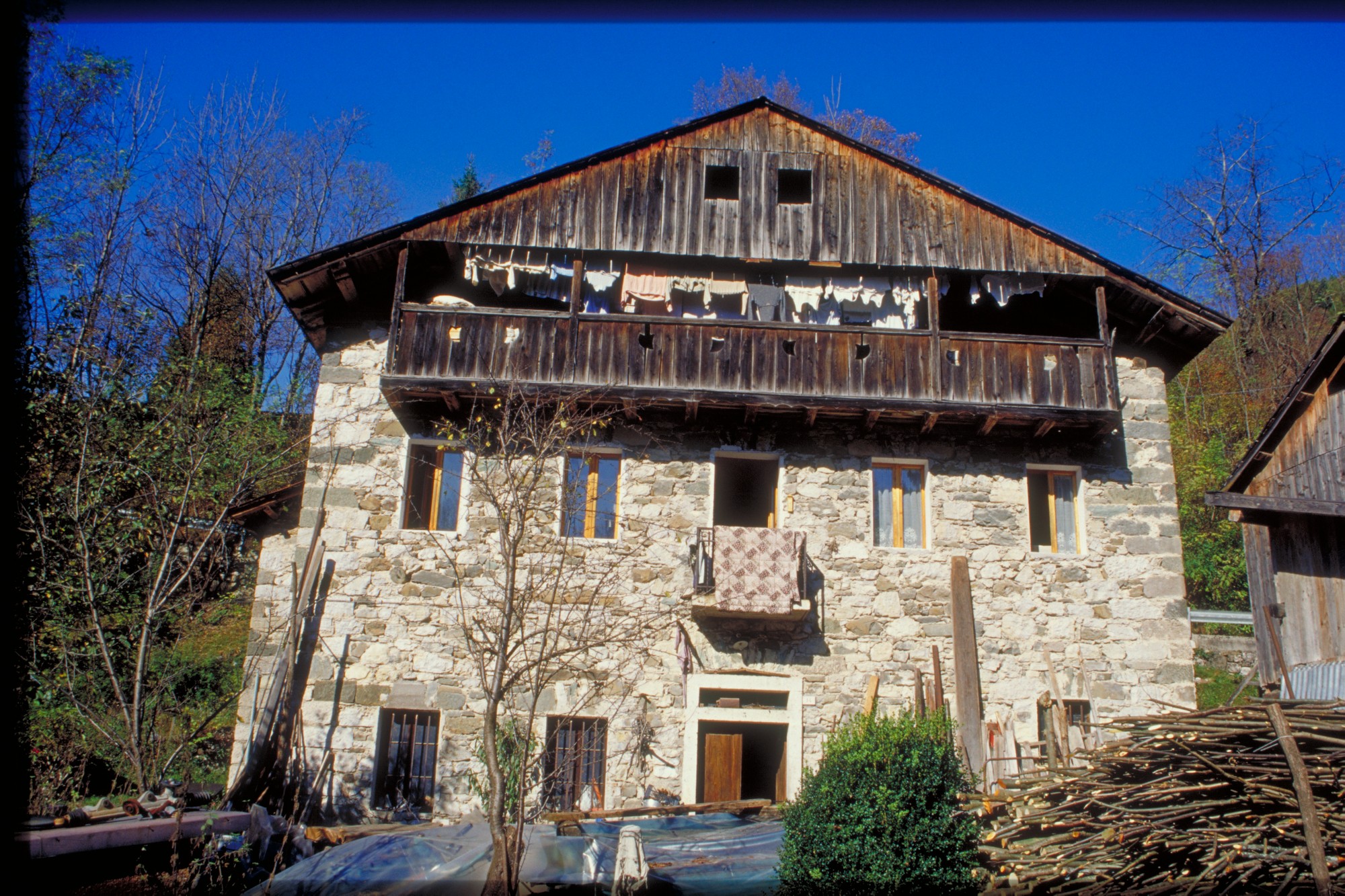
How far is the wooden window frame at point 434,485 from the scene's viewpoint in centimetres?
1306

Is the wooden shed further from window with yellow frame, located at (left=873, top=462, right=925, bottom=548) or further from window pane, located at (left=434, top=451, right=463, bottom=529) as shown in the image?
window pane, located at (left=434, top=451, right=463, bottom=529)

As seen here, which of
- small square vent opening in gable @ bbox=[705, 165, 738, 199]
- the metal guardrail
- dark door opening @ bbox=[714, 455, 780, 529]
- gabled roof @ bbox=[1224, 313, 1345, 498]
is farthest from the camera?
the metal guardrail

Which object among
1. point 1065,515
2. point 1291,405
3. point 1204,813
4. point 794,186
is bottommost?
point 1204,813

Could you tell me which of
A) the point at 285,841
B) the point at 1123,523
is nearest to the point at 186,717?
the point at 285,841

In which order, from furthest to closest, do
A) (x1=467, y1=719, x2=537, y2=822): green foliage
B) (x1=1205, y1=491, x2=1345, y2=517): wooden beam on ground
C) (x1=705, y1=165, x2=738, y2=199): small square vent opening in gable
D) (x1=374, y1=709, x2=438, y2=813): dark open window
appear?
(x1=705, y1=165, x2=738, y2=199): small square vent opening in gable < (x1=374, y1=709, x2=438, y2=813): dark open window < (x1=1205, y1=491, x2=1345, y2=517): wooden beam on ground < (x1=467, y1=719, x2=537, y2=822): green foliage

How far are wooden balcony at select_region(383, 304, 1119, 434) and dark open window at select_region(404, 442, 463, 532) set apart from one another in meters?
1.06

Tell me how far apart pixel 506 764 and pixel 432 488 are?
13.8 ft

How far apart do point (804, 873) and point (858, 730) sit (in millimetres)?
1590

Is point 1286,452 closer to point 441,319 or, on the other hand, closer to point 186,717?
point 441,319

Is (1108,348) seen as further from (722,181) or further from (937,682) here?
(722,181)

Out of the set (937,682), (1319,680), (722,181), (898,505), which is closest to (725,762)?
(937,682)

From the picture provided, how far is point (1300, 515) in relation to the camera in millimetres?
13000

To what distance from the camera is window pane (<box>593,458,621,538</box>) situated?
42.8 feet

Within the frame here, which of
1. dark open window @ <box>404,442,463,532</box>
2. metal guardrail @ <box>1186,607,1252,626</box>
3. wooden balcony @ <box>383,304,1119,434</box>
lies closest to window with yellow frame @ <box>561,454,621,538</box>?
wooden balcony @ <box>383,304,1119,434</box>
